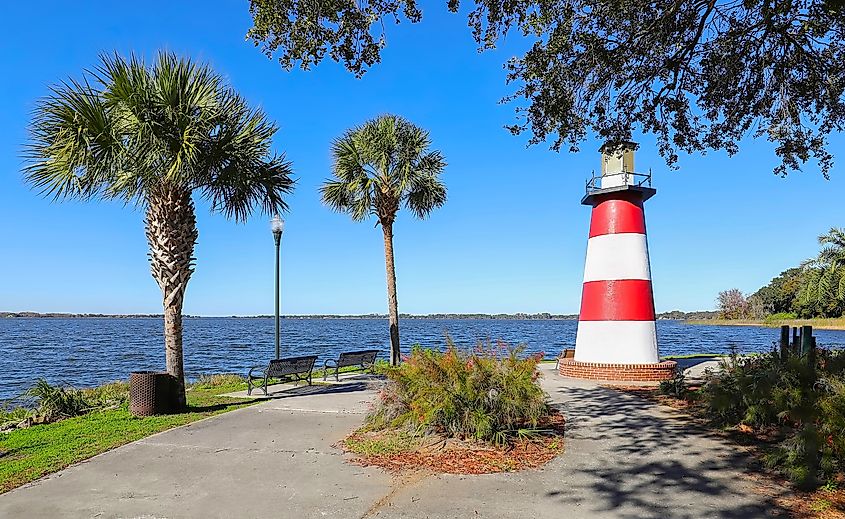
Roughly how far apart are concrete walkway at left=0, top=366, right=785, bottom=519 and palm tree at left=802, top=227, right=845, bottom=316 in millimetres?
51707

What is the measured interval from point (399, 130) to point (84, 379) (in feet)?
50.9

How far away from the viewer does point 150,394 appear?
10.1 m

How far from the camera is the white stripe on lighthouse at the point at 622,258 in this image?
48.0ft

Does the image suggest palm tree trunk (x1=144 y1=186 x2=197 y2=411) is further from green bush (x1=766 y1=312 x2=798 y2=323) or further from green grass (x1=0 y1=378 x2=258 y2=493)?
green bush (x1=766 y1=312 x2=798 y2=323)

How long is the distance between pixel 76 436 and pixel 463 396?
558cm

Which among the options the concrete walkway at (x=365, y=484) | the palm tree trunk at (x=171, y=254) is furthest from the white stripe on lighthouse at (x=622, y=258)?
the palm tree trunk at (x=171, y=254)

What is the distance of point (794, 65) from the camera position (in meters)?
8.68

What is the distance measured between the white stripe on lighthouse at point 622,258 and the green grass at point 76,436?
8.80m

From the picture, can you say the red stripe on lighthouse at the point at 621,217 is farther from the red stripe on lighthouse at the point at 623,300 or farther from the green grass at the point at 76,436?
the green grass at the point at 76,436

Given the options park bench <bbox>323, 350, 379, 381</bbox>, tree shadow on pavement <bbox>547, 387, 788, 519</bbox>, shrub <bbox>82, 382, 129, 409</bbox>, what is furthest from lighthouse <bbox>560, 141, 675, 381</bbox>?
shrub <bbox>82, 382, 129, 409</bbox>

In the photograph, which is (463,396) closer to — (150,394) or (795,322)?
(150,394)

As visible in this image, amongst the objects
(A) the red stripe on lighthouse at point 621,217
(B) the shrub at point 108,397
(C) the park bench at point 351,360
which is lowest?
(B) the shrub at point 108,397

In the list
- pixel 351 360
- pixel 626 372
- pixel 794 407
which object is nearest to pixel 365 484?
pixel 794 407

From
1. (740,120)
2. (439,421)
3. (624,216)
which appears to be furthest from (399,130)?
(439,421)
